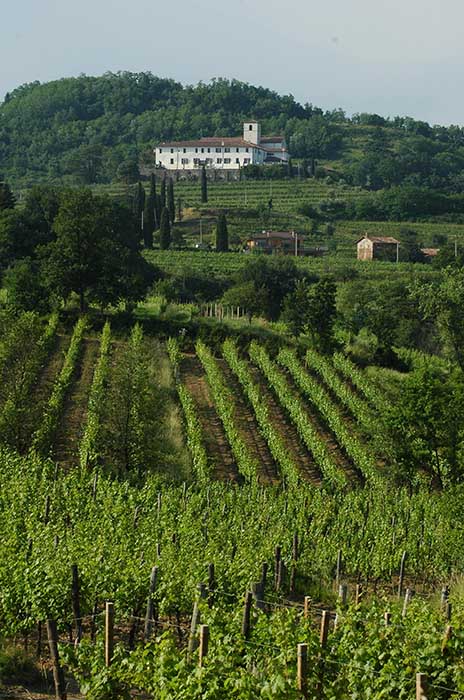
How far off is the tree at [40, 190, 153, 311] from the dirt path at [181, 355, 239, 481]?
4.39 m

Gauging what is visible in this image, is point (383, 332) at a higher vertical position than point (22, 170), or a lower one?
lower

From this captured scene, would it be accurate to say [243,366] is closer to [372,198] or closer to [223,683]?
[223,683]

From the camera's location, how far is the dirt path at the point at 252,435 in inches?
1174

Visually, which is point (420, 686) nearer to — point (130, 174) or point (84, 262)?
point (84, 262)

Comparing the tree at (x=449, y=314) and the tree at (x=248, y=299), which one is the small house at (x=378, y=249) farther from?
the tree at (x=449, y=314)

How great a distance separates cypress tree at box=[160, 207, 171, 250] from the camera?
7206cm

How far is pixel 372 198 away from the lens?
102688mm

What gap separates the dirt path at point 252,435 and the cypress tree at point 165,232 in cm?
3459

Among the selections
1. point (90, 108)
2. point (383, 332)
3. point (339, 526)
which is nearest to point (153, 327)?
point (383, 332)

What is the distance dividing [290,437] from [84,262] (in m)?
13.6

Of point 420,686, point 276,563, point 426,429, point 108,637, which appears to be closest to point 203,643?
point 108,637

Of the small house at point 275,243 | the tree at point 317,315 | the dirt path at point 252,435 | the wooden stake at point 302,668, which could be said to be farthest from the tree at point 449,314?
the wooden stake at point 302,668

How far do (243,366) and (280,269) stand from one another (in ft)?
70.8

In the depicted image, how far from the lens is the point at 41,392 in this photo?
3309cm
